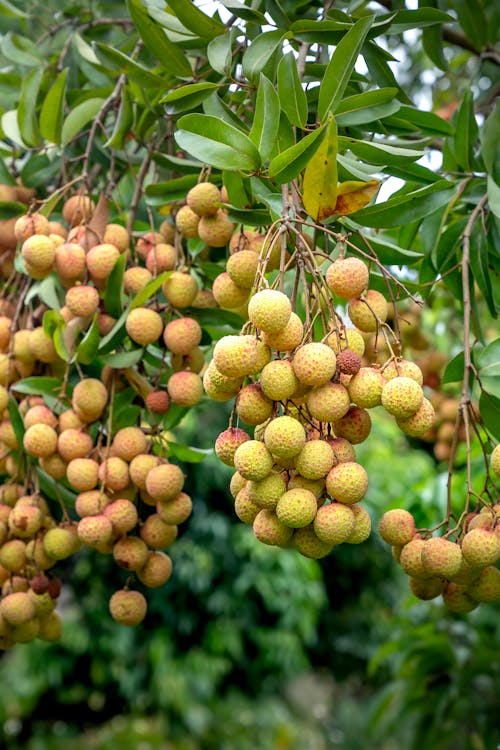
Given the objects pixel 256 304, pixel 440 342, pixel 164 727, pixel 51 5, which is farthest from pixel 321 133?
pixel 164 727

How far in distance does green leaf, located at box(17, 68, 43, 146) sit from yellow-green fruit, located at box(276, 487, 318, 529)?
697 mm

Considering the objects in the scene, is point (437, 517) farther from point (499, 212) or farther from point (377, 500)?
point (377, 500)

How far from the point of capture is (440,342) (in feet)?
9.29

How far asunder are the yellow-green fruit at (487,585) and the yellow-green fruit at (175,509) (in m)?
0.33

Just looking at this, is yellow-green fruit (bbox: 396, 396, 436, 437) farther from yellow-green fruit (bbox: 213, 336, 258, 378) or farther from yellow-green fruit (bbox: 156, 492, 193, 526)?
yellow-green fruit (bbox: 156, 492, 193, 526)

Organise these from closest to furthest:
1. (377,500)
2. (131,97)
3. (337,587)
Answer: (131,97) < (377,500) < (337,587)

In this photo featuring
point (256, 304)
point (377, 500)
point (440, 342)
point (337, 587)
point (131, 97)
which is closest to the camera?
point (256, 304)

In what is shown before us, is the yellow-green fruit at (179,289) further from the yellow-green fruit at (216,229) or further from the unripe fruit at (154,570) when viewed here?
the unripe fruit at (154,570)

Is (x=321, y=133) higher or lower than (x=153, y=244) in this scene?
higher

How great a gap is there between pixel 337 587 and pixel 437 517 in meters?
3.95

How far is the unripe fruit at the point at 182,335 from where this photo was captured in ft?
3.30

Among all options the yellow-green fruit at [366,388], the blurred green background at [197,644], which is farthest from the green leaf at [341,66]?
the blurred green background at [197,644]

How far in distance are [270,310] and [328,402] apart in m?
0.09

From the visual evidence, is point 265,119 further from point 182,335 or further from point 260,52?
point 182,335
